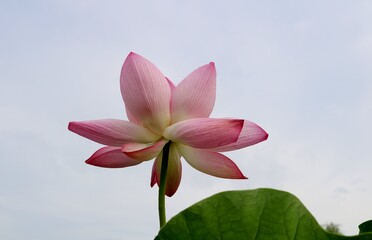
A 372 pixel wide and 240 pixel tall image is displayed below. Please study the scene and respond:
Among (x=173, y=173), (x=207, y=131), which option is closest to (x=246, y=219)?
(x=207, y=131)

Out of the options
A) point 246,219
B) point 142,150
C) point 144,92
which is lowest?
point 246,219

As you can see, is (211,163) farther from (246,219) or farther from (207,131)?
(246,219)

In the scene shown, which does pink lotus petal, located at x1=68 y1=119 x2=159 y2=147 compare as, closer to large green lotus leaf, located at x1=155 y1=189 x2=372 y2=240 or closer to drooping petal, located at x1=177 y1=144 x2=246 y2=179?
drooping petal, located at x1=177 y1=144 x2=246 y2=179

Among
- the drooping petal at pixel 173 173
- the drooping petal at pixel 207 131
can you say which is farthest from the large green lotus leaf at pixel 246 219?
the drooping petal at pixel 173 173

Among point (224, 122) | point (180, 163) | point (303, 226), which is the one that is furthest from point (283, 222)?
point (180, 163)

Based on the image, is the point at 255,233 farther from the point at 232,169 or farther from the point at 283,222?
the point at 232,169

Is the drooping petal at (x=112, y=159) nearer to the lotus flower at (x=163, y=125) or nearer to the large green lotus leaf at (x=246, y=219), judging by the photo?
the lotus flower at (x=163, y=125)

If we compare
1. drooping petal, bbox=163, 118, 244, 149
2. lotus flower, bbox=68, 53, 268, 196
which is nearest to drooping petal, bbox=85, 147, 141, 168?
lotus flower, bbox=68, 53, 268, 196
